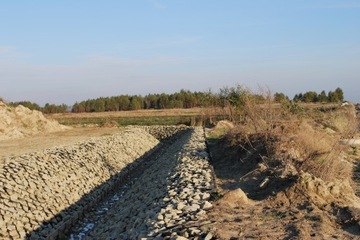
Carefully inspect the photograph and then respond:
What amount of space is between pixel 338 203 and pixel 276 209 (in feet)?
4.40

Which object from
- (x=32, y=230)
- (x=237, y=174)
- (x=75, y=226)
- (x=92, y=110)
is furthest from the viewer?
(x=92, y=110)

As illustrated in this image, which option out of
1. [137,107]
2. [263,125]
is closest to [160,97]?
[137,107]

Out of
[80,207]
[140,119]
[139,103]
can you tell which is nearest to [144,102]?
[139,103]

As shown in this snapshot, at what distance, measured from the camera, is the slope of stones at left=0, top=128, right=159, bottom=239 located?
9911 mm

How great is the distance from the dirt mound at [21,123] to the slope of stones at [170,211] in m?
13.8

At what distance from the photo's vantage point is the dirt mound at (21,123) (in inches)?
963

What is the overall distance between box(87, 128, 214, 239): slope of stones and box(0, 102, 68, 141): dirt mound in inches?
545

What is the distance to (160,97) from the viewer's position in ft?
242

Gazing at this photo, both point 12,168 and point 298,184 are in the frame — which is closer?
point 298,184

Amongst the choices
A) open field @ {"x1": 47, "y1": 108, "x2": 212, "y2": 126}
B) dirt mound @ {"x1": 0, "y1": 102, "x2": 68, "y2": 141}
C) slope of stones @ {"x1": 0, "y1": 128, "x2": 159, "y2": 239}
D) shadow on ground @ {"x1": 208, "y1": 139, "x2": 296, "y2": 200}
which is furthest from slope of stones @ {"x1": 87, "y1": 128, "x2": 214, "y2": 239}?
open field @ {"x1": 47, "y1": 108, "x2": 212, "y2": 126}

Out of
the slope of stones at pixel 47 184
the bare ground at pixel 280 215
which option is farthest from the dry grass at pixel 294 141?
the slope of stones at pixel 47 184

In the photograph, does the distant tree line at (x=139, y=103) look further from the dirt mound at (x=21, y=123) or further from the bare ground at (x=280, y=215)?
the bare ground at (x=280, y=215)

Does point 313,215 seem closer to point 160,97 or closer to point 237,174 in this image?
point 237,174

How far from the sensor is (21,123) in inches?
1126
